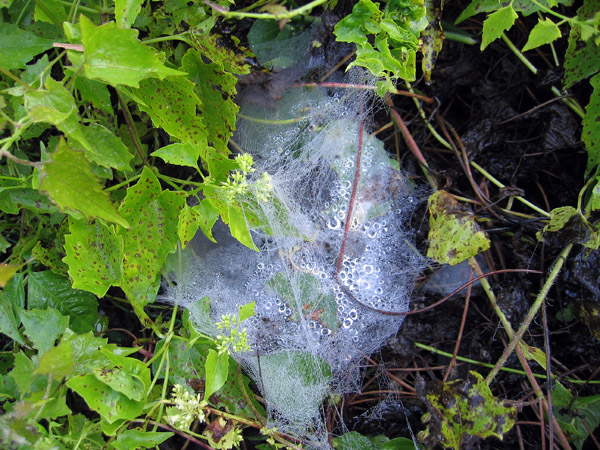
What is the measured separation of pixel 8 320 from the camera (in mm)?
1388

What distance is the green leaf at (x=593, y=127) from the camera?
1435 millimetres

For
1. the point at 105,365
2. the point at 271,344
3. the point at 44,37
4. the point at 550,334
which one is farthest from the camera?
the point at 550,334

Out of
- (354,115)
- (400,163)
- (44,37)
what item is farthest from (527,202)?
(44,37)

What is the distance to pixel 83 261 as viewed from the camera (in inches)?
50.5

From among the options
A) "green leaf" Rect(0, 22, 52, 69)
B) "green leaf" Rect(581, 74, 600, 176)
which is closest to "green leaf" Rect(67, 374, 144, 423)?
"green leaf" Rect(0, 22, 52, 69)

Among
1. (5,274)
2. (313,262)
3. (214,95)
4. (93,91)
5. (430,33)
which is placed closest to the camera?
(5,274)

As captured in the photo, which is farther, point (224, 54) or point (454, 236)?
point (454, 236)

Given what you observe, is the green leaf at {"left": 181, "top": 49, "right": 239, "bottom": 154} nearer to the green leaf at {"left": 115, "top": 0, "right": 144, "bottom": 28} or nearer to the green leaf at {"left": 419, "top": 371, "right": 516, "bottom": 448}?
the green leaf at {"left": 115, "top": 0, "right": 144, "bottom": 28}

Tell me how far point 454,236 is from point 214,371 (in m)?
0.96

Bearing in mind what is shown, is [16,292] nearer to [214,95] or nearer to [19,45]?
[19,45]

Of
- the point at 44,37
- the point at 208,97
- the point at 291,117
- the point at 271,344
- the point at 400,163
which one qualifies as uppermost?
the point at 44,37

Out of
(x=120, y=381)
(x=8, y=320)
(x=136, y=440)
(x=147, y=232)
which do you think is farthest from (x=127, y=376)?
(x=8, y=320)

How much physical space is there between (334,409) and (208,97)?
1.29 meters

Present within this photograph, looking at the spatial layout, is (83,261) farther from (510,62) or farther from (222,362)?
(510,62)
